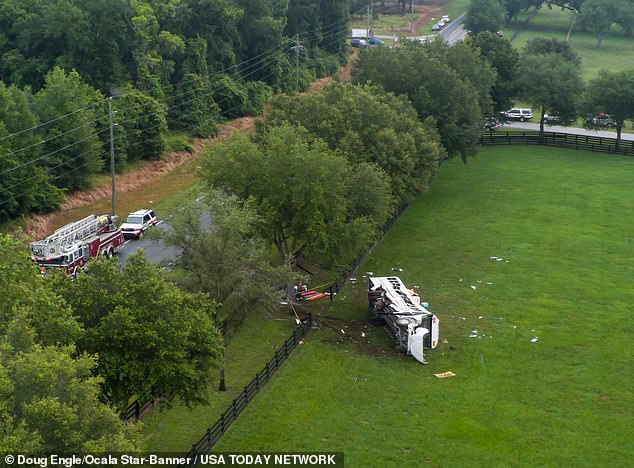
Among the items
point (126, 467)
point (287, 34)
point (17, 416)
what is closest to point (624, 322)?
point (126, 467)

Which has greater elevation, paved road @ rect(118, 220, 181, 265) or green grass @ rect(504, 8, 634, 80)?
paved road @ rect(118, 220, 181, 265)

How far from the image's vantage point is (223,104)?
303 feet

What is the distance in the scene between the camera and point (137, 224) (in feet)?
182

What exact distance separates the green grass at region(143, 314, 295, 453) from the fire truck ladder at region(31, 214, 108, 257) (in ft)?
36.5

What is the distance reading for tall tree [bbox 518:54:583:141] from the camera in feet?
307

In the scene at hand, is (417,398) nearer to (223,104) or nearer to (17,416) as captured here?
(17,416)

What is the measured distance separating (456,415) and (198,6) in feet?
227

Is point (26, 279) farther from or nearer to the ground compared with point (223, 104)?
farther from the ground

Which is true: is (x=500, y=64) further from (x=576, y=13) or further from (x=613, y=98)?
(x=576, y=13)

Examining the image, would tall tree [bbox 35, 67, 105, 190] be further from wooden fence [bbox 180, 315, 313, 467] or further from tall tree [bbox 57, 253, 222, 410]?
tall tree [bbox 57, 253, 222, 410]

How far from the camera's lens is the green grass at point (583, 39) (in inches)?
5359

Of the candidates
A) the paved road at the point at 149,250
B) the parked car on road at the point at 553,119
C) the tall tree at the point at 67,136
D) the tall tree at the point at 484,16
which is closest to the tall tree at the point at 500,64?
the parked car on road at the point at 553,119

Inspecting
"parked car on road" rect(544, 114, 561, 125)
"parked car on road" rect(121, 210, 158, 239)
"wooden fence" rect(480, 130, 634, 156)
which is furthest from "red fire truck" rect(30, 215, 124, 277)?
"parked car on road" rect(544, 114, 561, 125)

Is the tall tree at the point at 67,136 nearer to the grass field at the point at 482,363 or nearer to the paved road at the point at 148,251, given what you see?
the paved road at the point at 148,251
